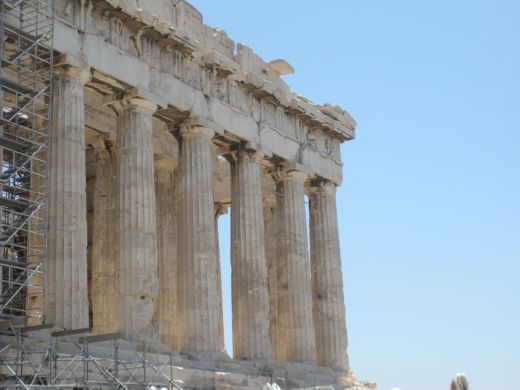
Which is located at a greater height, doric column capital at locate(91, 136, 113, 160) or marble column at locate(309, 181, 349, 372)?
doric column capital at locate(91, 136, 113, 160)

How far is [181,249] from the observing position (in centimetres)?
3441

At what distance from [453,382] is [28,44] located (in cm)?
1897

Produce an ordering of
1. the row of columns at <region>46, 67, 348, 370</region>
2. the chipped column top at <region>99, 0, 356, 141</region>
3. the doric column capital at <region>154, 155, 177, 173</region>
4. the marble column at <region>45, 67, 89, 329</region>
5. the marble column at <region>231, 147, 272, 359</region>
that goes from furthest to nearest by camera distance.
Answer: the doric column capital at <region>154, 155, 177, 173</region>
the marble column at <region>231, 147, 272, 359</region>
the chipped column top at <region>99, 0, 356, 141</region>
the row of columns at <region>46, 67, 348, 370</region>
the marble column at <region>45, 67, 89, 329</region>

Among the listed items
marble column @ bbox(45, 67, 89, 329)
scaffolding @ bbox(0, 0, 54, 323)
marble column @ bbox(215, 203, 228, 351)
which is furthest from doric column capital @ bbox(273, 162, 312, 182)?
scaffolding @ bbox(0, 0, 54, 323)

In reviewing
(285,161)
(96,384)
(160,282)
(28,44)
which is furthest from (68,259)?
(285,161)

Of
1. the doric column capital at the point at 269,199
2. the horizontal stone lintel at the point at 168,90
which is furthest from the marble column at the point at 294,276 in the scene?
the doric column capital at the point at 269,199

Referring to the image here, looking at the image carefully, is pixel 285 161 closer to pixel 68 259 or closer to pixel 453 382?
pixel 68 259

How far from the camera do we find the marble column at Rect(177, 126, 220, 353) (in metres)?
33.3

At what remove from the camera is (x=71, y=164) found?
28.9 metres

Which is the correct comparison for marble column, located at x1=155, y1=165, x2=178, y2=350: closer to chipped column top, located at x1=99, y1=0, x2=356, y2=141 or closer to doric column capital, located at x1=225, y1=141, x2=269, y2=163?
doric column capital, located at x1=225, y1=141, x2=269, y2=163

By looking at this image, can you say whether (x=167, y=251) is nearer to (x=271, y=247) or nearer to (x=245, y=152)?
(x=245, y=152)

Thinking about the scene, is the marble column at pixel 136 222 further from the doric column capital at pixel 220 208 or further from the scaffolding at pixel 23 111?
the doric column capital at pixel 220 208

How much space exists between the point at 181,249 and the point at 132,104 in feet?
18.0

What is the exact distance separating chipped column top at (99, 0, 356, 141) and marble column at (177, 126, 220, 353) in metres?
3.08
